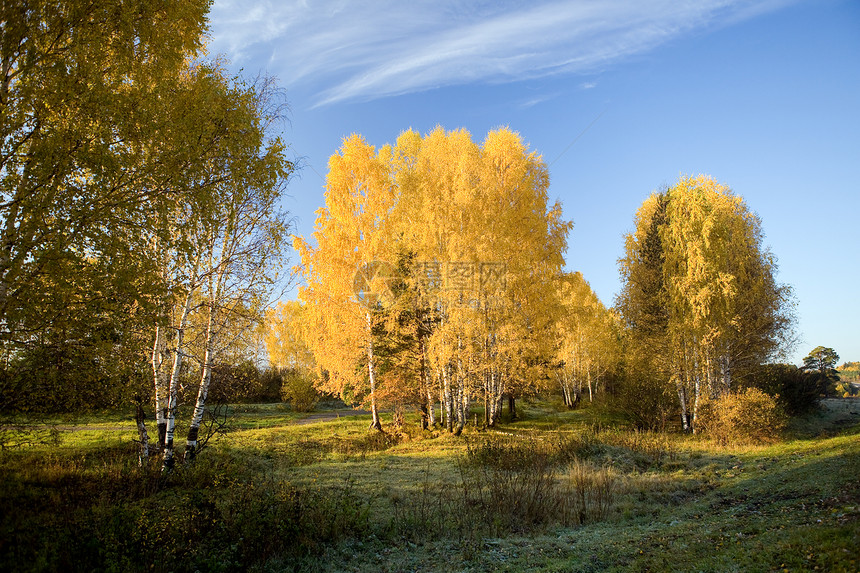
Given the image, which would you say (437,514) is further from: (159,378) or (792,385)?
(792,385)

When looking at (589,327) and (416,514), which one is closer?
(416,514)

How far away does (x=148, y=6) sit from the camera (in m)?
7.01

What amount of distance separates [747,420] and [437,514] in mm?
14365

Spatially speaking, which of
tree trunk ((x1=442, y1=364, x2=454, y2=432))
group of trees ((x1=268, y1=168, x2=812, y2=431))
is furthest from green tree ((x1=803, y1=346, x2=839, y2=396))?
tree trunk ((x1=442, y1=364, x2=454, y2=432))

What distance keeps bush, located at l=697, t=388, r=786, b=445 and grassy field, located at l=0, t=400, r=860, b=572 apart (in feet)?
12.7

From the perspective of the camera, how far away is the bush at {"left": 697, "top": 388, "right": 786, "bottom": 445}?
15.9m

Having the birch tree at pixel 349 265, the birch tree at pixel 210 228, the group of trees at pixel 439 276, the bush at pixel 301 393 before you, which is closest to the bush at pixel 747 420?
the group of trees at pixel 439 276

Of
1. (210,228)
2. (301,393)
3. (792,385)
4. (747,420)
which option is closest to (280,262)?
(210,228)

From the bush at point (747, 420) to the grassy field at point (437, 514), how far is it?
386 centimetres

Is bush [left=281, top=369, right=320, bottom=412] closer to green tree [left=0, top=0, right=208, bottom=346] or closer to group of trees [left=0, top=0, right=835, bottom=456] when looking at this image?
group of trees [left=0, top=0, right=835, bottom=456]

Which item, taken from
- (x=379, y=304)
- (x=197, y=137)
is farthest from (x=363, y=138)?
(x=197, y=137)

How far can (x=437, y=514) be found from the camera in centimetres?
754

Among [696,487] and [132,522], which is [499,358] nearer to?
[696,487]

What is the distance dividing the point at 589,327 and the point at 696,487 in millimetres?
19754
